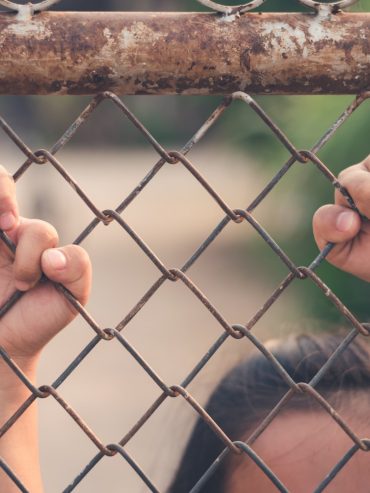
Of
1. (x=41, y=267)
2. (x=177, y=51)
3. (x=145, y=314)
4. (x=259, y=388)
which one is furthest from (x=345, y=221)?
(x=145, y=314)

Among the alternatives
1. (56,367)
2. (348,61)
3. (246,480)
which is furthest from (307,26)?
(56,367)

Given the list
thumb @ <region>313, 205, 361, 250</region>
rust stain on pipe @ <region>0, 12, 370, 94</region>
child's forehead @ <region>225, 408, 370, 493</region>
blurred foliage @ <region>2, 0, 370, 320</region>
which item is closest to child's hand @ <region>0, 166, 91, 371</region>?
rust stain on pipe @ <region>0, 12, 370, 94</region>

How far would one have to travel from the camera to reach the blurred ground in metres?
4.49

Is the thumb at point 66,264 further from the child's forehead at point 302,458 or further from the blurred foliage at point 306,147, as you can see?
the blurred foliage at point 306,147

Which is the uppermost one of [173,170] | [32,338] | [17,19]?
[173,170]

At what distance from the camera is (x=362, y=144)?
4.70 metres

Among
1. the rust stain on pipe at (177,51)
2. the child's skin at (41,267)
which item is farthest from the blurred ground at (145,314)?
the rust stain on pipe at (177,51)

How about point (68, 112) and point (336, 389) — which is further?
point (68, 112)

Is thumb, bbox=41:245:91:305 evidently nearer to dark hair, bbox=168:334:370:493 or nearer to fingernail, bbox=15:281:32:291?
fingernail, bbox=15:281:32:291

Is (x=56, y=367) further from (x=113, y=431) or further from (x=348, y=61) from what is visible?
(x=348, y=61)

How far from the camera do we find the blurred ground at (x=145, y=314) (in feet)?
14.7

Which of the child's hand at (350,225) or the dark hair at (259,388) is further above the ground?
the child's hand at (350,225)

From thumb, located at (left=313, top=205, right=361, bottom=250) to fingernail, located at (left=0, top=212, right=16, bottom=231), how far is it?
1.51ft

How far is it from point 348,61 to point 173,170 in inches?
581
